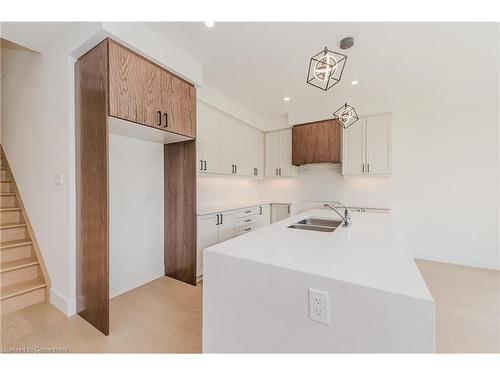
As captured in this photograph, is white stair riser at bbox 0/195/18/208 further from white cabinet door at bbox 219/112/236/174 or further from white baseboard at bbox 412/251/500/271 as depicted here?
white baseboard at bbox 412/251/500/271

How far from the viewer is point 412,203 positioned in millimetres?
3602

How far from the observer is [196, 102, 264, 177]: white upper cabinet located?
3064 mm

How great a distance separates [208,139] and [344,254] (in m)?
2.52

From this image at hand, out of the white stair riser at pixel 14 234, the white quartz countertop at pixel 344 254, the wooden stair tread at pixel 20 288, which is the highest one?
the white quartz countertop at pixel 344 254

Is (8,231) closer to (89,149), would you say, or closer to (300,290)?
(89,149)

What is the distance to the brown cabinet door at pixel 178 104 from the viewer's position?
222 cm

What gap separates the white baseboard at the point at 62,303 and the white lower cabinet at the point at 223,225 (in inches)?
47.0

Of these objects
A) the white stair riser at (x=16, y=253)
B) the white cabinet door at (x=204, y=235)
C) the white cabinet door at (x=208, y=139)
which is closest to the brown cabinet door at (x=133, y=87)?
the white cabinet door at (x=208, y=139)

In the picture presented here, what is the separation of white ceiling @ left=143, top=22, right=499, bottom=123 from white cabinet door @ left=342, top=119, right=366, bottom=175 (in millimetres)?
471

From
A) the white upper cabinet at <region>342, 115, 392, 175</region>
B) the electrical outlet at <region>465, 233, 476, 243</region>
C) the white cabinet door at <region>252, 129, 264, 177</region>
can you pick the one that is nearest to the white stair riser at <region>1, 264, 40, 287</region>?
the white cabinet door at <region>252, 129, 264, 177</region>

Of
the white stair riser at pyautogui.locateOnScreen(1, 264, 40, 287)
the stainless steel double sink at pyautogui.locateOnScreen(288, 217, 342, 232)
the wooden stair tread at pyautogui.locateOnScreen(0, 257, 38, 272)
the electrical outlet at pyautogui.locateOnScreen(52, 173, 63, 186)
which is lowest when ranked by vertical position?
the white stair riser at pyautogui.locateOnScreen(1, 264, 40, 287)

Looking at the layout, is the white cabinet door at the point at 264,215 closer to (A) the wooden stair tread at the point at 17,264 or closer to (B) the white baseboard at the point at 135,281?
(B) the white baseboard at the point at 135,281

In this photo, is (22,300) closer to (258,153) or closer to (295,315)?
(295,315)

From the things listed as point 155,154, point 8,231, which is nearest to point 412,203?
point 155,154
